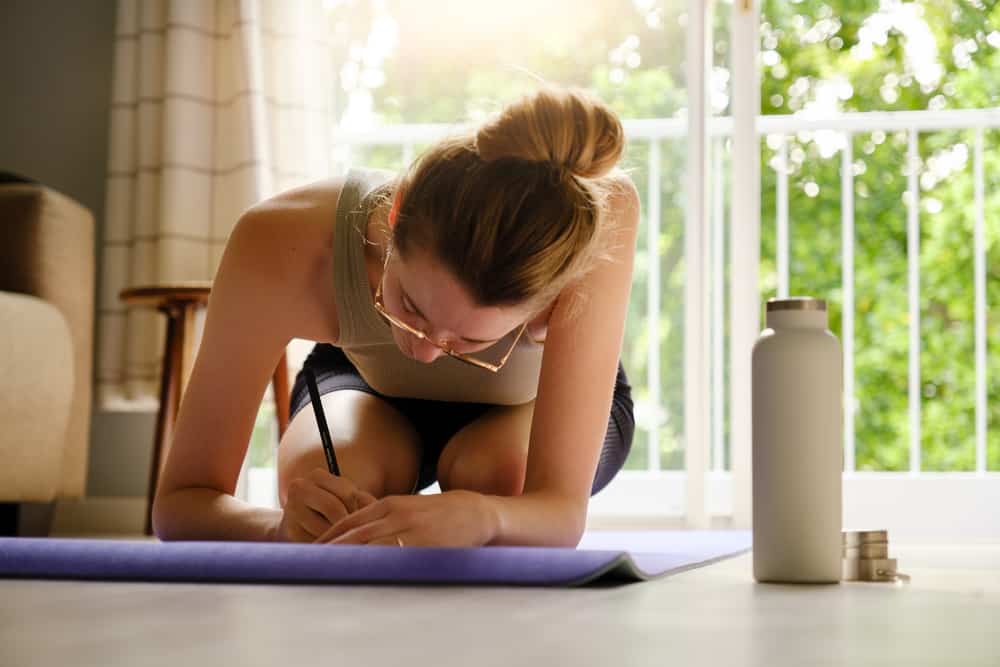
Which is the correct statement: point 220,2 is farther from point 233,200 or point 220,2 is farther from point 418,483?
point 418,483

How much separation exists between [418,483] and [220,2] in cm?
210

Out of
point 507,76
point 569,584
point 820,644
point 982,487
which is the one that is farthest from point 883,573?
point 507,76

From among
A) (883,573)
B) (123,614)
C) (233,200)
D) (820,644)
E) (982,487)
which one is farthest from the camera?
(982,487)

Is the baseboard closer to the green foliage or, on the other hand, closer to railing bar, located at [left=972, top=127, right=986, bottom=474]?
the green foliage

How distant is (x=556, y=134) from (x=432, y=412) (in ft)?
2.60

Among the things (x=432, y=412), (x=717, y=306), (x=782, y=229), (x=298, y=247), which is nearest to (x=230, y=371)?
(x=298, y=247)

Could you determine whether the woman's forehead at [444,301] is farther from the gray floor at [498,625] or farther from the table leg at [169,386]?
the table leg at [169,386]

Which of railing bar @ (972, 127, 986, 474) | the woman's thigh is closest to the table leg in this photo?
the woman's thigh

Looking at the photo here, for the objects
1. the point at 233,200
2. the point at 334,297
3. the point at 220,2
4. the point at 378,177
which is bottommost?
the point at 334,297

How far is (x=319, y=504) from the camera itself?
1.27 metres

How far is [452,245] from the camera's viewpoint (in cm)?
127

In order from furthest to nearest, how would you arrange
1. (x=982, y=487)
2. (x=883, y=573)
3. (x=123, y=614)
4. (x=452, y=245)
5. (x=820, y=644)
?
(x=982, y=487)
(x=452, y=245)
(x=883, y=573)
(x=123, y=614)
(x=820, y=644)

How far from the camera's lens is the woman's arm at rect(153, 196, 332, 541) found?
4.92ft

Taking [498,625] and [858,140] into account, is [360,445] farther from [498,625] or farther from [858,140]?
[858,140]
